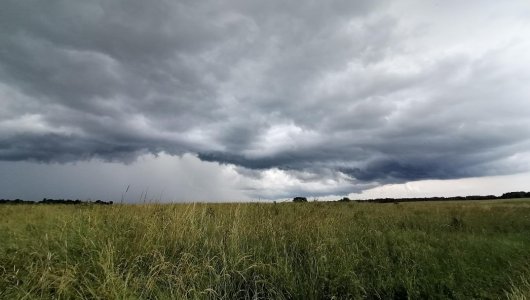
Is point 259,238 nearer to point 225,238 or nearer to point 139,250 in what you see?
point 225,238

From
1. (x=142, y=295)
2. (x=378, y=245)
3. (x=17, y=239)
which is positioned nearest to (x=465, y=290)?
(x=378, y=245)

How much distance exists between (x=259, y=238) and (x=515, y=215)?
18.9 meters

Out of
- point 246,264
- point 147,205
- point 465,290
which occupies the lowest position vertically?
point 465,290

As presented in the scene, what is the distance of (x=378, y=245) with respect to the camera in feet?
38.3

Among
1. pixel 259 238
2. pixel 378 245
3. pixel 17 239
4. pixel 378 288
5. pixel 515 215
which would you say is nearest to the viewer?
pixel 378 288

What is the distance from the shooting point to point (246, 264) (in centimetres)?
853

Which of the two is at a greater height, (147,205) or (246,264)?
(147,205)

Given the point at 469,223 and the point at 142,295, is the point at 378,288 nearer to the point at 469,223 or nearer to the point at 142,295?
the point at 142,295

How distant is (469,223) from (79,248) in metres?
18.4

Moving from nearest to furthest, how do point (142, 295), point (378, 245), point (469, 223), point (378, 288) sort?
1. point (142, 295)
2. point (378, 288)
3. point (378, 245)
4. point (469, 223)

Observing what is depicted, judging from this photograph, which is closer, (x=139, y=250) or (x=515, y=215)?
(x=139, y=250)

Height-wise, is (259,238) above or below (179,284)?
above

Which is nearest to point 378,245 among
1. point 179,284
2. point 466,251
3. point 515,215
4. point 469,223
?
point 466,251

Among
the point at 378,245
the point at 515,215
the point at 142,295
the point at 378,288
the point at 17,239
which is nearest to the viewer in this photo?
the point at 142,295
